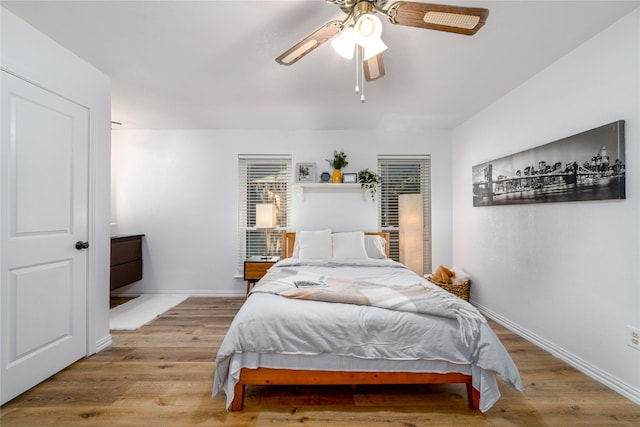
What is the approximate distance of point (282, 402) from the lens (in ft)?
6.22

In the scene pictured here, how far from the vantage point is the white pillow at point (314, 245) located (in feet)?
12.3

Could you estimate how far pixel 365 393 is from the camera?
2000 mm

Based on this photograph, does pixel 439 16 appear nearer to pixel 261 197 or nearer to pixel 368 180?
pixel 368 180

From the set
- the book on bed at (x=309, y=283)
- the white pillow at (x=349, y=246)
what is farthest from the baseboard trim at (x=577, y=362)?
the book on bed at (x=309, y=283)

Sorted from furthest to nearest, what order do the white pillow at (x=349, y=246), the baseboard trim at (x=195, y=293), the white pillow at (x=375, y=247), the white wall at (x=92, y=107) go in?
the baseboard trim at (x=195, y=293), the white pillow at (x=375, y=247), the white pillow at (x=349, y=246), the white wall at (x=92, y=107)

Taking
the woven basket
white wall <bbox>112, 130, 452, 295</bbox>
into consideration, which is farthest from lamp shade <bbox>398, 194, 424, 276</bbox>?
the woven basket

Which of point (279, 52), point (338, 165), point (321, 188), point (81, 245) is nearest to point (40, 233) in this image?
point (81, 245)

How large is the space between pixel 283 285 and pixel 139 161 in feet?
11.2

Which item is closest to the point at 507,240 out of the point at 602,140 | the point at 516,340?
the point at 516,340

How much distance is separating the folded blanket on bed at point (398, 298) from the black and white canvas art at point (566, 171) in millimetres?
1262

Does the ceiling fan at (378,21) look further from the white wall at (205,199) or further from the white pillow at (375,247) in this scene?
the white wall at (205,199)

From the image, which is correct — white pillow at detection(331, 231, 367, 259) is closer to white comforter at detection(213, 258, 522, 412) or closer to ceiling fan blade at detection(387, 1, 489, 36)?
white comforter at detection(213, 258, 522, 412)

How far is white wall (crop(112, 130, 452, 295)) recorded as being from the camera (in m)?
4.39

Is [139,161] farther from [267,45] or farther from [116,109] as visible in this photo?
[267,45]
